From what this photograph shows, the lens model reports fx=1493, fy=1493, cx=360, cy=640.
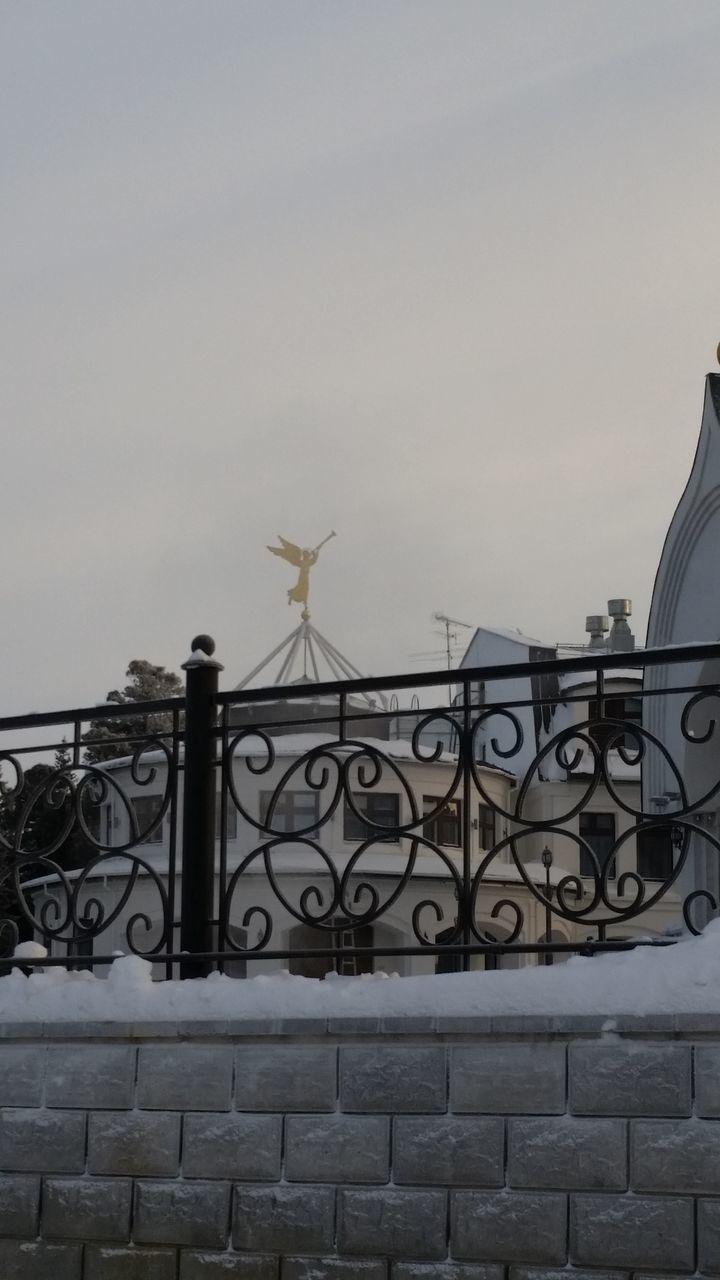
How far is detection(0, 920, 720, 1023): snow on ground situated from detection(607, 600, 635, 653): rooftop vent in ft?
99.1

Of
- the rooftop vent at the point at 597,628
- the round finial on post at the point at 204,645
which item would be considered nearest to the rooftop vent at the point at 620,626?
the rooftop vent at the point at 597,628

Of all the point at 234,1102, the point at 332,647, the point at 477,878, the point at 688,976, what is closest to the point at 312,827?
the point at 477,878

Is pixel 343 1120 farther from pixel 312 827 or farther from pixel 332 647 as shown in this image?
pixel 332 647

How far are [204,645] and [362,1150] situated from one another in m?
2.06

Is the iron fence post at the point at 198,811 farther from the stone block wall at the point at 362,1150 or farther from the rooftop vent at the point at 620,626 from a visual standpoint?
the rooftop vent at the point at 620,626

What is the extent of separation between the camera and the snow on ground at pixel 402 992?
4.63 metres

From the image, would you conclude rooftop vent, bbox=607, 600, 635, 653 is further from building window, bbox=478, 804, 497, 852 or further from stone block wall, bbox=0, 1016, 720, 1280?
stone block wall, bbox=0, 1016, 720, 1280

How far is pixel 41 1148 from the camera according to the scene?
5449 mm

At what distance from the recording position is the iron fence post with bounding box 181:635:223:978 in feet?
18.7

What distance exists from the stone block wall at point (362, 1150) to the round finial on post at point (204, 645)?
1487mm

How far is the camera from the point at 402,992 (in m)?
5.02

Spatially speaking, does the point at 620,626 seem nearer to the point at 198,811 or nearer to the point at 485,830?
the point at 485,830

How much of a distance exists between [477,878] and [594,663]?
856 millimetres

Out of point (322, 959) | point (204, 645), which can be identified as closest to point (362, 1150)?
point (204, 645)
